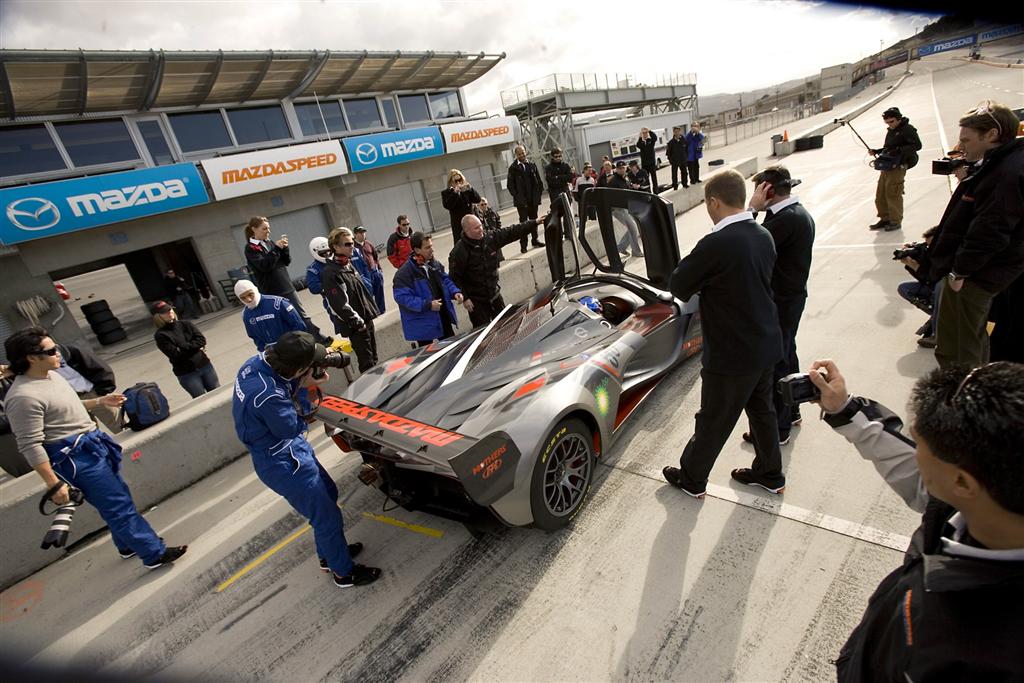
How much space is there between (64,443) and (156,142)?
45.6 ft

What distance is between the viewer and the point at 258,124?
603 inches

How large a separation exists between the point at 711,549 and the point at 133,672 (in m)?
3.31

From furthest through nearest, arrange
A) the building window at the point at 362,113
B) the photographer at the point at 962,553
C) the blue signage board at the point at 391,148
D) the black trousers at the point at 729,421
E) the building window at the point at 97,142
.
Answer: the building window at the point at 362,113 → the blue signage board at the point at 391,148 → the building window at the point at 97,142 → the black trousers at the point at 729,421 → the photographer at the point at 962,553

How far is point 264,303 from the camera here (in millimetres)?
4547

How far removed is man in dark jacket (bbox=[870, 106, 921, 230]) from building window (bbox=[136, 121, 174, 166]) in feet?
54.1

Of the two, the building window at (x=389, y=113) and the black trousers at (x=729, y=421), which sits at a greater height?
the building window at (x=389, y=113)

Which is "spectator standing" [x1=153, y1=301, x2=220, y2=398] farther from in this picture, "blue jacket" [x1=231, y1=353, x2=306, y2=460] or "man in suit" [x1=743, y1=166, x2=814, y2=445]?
"man in suit" [x1=743, y1=166, x2=814, y2=445]

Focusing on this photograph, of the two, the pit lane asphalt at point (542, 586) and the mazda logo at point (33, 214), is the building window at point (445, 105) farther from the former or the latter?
the pit lane asphalt at point (542, 586)

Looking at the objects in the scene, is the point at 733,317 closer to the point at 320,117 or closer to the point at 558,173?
the point at 558,173

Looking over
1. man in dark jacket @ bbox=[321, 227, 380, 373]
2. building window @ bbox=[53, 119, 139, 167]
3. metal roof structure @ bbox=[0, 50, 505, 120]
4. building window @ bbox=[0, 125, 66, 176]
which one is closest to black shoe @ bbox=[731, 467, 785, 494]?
man in dark jacket @ bbox=[321, 227, 380, 373]

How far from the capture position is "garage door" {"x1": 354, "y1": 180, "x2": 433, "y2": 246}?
1575 centimetres

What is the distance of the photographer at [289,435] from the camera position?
2557 mm

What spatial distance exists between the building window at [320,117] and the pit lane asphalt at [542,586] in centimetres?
1586

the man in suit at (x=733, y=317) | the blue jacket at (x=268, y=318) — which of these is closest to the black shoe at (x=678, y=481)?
the man in suit at (x=733, y=317)
